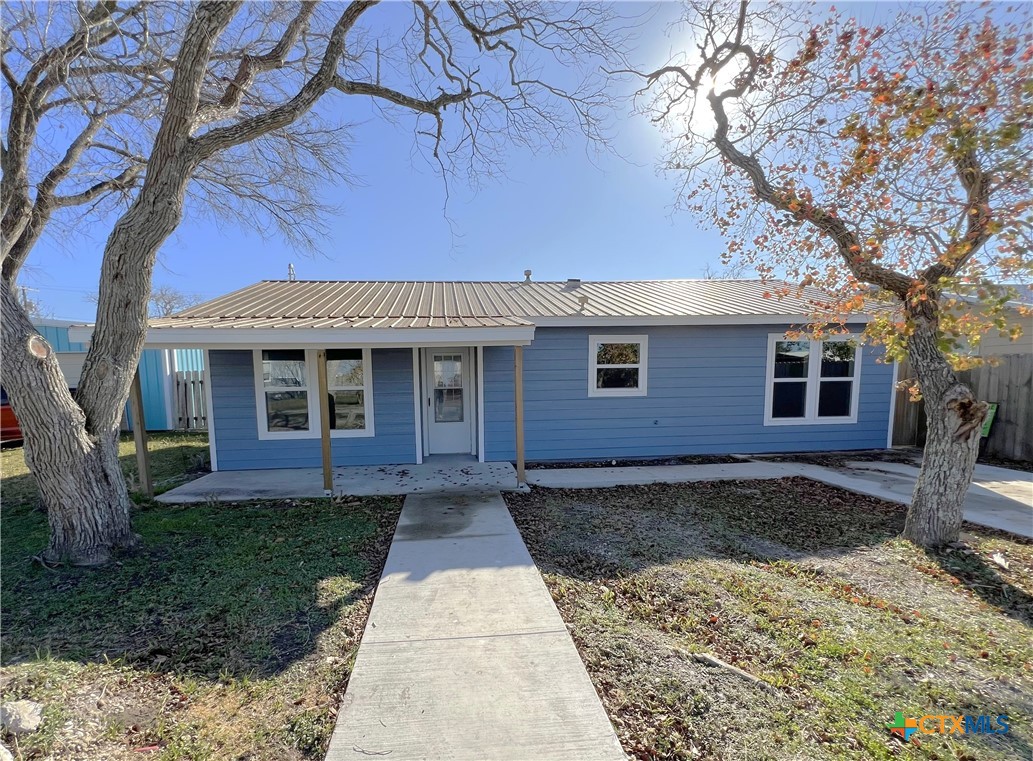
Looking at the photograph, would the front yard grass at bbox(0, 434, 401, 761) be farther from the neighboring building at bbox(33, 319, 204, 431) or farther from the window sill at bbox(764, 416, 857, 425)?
the neighboring building at bbox(33, 319, 204, 431)

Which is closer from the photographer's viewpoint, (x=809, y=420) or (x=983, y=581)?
(x=983, y=581)

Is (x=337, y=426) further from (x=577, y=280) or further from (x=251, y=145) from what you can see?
(x=577, y=280)

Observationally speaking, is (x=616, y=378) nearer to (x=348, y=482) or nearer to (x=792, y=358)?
(x=792, y=358)

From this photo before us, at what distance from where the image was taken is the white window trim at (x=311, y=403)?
703cm

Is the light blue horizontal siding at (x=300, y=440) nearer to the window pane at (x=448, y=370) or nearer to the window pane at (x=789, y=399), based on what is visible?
the window pane at (x=448, y=370)

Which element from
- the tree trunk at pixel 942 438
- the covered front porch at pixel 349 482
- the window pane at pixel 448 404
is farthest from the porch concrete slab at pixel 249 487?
the tree trunk at pixel 942 438

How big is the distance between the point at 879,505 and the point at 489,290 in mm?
7486

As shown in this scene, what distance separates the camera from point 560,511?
210 inches

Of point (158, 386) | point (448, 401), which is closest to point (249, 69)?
point (448, 401)

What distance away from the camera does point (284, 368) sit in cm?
710

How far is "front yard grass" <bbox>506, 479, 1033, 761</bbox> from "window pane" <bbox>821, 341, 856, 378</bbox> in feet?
11.8

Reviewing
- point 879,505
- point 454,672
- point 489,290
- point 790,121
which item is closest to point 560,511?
point 454,672

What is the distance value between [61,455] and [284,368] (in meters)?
3.47

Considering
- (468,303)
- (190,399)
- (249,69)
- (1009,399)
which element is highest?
(249,69)
